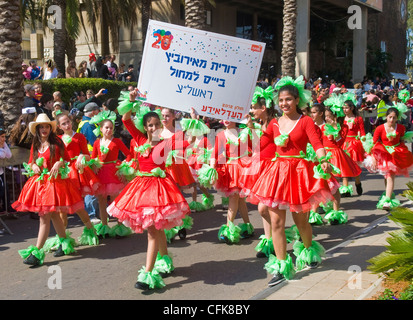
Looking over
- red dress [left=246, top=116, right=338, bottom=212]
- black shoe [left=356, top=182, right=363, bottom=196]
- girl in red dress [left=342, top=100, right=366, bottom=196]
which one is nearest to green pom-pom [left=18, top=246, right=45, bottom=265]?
red dress [left=246, top=116, right=338, bottom=212]

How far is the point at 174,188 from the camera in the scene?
5.47 metres

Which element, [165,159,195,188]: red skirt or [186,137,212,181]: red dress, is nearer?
[186,137,212,181]: red dress

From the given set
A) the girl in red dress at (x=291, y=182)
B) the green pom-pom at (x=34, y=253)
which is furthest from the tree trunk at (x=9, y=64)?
the girl in red dress at (x=291, y=182)

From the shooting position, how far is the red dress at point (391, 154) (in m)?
9.16

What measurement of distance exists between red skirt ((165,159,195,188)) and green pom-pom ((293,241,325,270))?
248cm

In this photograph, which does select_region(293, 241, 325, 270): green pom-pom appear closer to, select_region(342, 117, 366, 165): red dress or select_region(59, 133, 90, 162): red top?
select_region(59, 133, 90, 162): red top

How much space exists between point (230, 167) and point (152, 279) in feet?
7.78

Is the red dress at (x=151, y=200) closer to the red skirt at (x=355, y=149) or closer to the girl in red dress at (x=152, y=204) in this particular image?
the girl in red dress at (x=152, y=204)

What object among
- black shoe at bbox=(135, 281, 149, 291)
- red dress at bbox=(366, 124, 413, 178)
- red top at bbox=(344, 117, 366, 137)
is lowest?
black shoe at bbox=(135, 281, 149, 291)

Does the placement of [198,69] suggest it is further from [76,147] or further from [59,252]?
[59,252]

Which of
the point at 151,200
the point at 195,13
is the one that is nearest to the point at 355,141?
the point at 195,13

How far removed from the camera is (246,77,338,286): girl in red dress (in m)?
5.40
